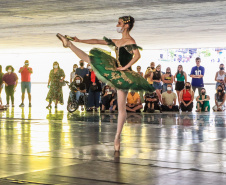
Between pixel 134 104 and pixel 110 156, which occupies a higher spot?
pixel 134 104

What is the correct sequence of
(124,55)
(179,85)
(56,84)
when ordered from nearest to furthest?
(124,55) → (56,84) → (179,85)

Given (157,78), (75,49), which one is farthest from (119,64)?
(157,78)

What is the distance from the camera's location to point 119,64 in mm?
7996

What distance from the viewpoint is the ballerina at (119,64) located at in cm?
784

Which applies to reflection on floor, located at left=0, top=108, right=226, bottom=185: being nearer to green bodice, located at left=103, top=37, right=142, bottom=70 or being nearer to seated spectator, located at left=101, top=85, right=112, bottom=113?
green bodice, located at left=103, top=37, right=142, bottom=70

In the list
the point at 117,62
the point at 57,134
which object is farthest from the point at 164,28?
the point at 117,62

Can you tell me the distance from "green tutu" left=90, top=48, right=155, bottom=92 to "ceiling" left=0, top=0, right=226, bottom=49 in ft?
28.9

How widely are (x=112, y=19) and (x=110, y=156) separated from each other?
13799mm

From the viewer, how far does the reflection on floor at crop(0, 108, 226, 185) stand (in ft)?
18.8

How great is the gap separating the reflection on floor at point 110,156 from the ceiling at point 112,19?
6.57 m

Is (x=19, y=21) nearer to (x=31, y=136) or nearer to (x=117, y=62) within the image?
(x=31, y=136)

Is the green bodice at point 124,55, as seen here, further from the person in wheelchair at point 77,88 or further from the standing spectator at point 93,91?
the standing spectator at point 93,91

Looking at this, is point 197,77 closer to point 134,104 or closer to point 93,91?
point 134,104

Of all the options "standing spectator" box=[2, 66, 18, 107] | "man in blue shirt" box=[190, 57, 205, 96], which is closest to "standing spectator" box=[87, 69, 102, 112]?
"man in blue shirt" box=[190, 57, 205, 96]
